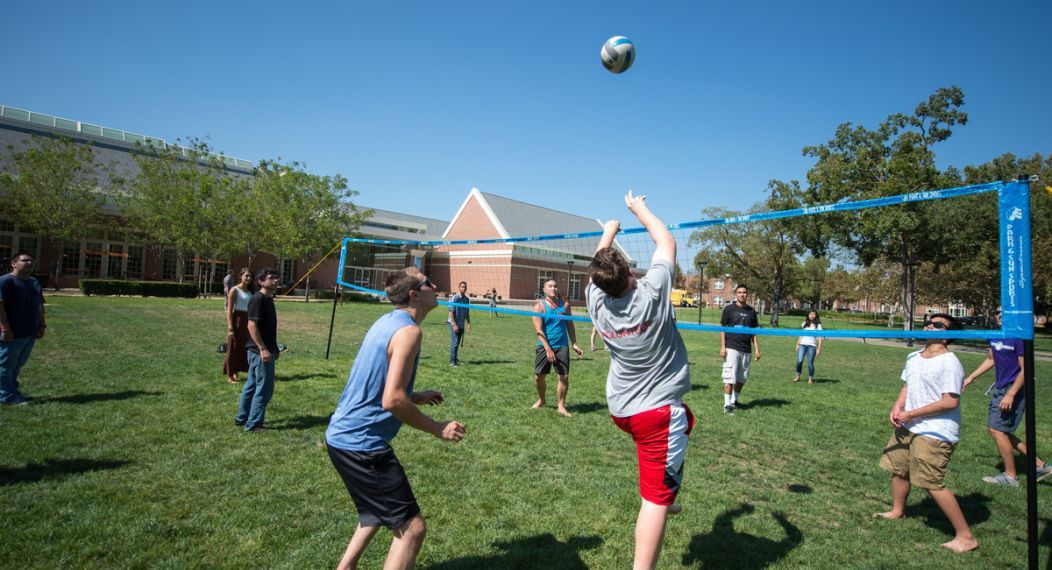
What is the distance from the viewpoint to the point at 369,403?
2.90 m

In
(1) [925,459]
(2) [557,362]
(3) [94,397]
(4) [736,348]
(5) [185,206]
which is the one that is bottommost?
(3) [94,397]

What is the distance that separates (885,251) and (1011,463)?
99.9ft

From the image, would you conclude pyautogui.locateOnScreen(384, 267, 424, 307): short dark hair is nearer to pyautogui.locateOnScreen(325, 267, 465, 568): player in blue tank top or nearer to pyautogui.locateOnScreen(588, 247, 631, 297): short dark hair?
pyautogui.locateOnScreen(325, 267, 465, 568): player in blue tank top

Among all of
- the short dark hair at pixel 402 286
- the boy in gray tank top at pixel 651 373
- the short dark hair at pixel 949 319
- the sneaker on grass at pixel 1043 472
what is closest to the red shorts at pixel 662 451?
the boy in gray tank top at pixel 651 373

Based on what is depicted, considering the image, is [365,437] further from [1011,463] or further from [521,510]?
[1011,463]

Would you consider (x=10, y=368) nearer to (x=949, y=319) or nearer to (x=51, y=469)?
(x=51, y=469)

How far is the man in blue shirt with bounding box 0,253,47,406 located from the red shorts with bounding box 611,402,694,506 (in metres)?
8.26

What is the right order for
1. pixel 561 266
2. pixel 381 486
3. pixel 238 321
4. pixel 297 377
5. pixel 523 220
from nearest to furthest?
pixel 381 486 → pixel 238 321 → pixel 297 377 → pixel 561 266 → pixel 523 220

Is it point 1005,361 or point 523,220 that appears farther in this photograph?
point 523,220

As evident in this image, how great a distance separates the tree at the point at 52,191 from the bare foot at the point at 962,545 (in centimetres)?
4530

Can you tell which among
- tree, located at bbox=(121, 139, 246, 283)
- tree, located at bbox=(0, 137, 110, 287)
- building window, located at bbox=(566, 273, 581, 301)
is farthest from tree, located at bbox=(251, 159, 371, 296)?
Result: building window, located at bbox=(566, 273, 581, 301)

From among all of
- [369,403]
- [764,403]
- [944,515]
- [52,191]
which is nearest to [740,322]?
[764,403]

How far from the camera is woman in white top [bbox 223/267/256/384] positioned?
8.30 metres

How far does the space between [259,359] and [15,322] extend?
3632 mm
